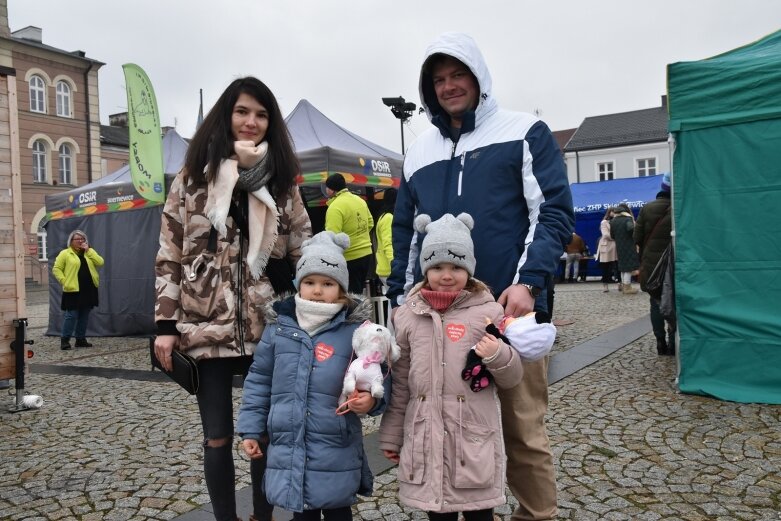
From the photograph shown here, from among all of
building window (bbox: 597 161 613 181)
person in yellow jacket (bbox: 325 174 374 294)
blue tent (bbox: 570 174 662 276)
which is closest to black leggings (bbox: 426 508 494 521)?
person in yellow jacket (bbox: 325 174 374 294)

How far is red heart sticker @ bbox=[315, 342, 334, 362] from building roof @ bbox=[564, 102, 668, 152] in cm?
4011

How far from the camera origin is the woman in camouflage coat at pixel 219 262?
236cm

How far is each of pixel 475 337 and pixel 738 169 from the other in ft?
11.8

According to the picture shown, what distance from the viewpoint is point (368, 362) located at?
2.04 metres

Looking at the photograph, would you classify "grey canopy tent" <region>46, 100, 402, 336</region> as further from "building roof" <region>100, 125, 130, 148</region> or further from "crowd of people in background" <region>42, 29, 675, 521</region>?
"building roof" <region>100, 125, 130, 148</region>

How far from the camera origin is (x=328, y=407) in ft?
6.98

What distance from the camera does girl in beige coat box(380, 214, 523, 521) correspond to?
2051 millimetres

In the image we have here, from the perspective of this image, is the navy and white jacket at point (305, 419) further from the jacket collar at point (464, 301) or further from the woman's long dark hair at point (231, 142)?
the woman's long dark hair at point (231, 142)

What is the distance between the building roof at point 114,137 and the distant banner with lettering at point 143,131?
1194 inches

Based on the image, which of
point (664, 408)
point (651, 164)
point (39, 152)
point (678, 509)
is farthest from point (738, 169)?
point (651, 164)

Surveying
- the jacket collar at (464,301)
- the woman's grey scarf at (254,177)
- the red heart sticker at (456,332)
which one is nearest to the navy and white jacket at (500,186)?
the jacket collar at (464,301)

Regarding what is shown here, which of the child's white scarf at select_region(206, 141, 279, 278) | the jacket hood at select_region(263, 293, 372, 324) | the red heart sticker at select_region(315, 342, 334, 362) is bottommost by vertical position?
the red heart sticker at select_region(315, 342, 334, 362)

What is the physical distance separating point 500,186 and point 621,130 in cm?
4195

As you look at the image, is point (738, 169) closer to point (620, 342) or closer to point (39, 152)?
point (620, 342)
